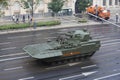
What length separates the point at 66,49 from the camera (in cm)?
2500

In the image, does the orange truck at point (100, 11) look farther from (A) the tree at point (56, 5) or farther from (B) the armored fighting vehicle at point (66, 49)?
(B) the armored fighting vehicle at point (66, 49)

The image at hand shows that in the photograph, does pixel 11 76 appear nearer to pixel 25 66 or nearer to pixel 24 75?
pixel 24 75

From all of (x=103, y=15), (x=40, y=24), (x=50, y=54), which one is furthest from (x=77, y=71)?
(x=103, y=15)

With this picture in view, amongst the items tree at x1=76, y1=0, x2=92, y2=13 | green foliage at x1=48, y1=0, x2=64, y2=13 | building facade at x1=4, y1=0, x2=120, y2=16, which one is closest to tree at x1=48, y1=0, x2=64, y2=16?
green foliage at x1=48, y1=0, x2=64, y2=13

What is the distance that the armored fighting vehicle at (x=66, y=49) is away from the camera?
2405cm

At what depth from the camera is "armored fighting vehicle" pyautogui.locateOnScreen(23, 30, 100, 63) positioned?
24.0m

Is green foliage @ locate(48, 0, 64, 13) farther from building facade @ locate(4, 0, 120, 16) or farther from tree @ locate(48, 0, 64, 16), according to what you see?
building facade @ locate(4, 0, 120, 16)

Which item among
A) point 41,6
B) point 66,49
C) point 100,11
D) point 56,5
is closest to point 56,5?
point 56,5

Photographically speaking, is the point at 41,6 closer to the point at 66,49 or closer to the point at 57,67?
the point at 66,49

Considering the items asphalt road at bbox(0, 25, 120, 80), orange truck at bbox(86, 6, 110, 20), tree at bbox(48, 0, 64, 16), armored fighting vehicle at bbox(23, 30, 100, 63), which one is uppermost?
tree at bbox(48, 0, 64, 16)

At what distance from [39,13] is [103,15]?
39.6ft

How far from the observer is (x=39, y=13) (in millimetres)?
55281

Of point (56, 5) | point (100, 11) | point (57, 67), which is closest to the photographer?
point (57, 67)

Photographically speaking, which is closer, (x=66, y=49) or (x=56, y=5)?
(x=66, y=49)
